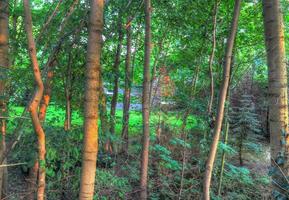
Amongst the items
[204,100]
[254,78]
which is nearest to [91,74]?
[204,100]

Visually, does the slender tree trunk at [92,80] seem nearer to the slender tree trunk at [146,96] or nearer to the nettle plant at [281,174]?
the nettle plant at [281,174]

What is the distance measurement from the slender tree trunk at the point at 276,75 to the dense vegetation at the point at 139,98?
1 centimetres

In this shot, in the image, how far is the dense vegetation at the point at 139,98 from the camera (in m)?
2.88

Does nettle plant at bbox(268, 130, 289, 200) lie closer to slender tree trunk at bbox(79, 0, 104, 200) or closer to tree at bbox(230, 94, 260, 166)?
slender tree trunk at bbox(79, 0, 104, 200)

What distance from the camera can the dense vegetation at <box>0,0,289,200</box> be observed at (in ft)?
9.44

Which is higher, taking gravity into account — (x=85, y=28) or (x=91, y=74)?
(x=85, y=28)

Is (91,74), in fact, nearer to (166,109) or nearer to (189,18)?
(189,18)

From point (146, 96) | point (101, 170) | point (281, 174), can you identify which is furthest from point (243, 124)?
point (281, 174)

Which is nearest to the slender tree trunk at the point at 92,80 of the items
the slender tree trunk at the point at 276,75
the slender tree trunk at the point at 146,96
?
the slender tree trunk at the point at 276,75

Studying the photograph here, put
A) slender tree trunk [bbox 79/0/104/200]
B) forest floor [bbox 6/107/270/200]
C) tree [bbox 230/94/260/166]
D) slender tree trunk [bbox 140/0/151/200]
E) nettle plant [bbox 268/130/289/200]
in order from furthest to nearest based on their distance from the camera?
1. tree [bbox 230/94/260/166]
2. slender tree trunk [bbox 140/0/151/200]
3. forest floor [bbox 6/107/270/200]
4. nettle plant [bbox 268/130/289/200]
5. slender tree trunk [bbox 79/0/104/200]

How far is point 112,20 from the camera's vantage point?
11.3 feet

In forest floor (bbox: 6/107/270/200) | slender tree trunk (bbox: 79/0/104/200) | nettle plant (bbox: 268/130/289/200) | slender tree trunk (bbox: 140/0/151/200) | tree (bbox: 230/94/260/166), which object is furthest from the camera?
tree (bbox: 230/94/260/166)

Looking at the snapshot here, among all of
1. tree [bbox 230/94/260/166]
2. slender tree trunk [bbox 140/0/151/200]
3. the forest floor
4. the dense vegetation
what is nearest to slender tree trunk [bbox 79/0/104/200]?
the dense vegetation

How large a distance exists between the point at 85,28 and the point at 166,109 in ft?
16.3
